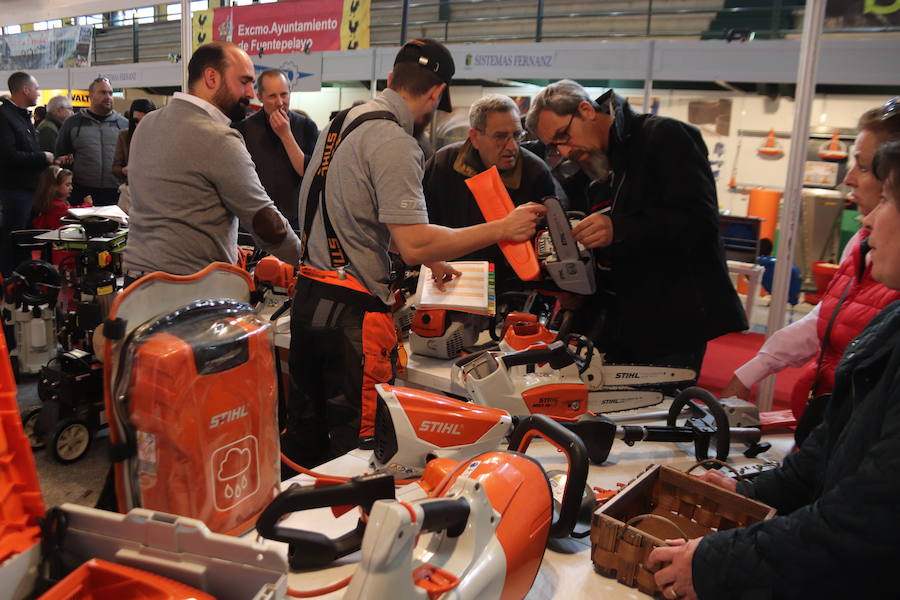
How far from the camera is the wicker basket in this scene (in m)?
1.29

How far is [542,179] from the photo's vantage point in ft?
11.6

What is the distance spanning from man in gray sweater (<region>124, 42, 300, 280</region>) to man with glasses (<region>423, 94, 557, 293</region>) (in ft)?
4.01

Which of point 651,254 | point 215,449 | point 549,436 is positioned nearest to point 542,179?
point 651,254

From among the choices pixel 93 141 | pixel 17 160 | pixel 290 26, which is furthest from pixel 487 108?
pixel 93 141

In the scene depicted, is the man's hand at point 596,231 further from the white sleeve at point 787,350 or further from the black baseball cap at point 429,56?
the black baseball cap at point 429,56

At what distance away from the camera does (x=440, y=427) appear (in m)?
1.51

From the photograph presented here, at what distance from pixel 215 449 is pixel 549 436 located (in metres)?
0.66

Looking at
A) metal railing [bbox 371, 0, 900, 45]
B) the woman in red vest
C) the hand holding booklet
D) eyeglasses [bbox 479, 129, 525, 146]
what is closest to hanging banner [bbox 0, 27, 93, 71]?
metal railing [bbox 371, 0, 900, 45]

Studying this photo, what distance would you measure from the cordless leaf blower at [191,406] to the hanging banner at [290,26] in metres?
4.36

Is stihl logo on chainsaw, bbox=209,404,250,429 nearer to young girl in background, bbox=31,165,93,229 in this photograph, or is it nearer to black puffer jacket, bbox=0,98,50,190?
young girl in background, bbox=31,165,93,229

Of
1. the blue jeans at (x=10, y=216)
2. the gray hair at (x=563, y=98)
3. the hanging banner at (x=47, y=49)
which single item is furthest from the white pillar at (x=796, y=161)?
the hanging banner at (x=47, y=49)

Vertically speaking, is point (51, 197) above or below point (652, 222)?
below

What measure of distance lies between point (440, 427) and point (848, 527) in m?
0.81

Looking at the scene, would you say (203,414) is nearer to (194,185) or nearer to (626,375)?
(194,185)
